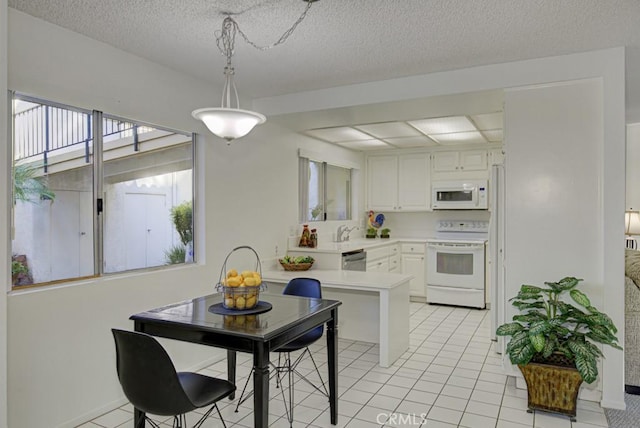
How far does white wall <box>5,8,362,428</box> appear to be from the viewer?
244 centimetres

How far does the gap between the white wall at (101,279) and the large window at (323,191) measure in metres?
1.22

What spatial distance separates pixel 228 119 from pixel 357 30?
1069mm

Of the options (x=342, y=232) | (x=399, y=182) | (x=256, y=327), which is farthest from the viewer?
(x=399, y=182)

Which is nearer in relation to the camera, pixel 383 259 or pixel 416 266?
pixel 383 259

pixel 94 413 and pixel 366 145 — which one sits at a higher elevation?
pixel 366 145

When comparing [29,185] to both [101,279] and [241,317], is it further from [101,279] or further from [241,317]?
[241,317]

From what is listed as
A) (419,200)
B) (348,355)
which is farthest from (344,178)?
(348,355)

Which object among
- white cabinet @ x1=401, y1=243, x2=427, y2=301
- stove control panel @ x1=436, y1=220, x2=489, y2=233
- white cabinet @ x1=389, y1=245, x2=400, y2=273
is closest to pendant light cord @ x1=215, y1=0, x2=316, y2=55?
white cabinet @ x1=389, y1=245, x2=400, y2=273

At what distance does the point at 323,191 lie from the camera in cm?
592

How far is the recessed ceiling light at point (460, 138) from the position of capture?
17.8ft

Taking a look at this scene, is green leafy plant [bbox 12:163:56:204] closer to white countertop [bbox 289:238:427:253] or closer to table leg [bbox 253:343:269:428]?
table leg [bbox 253:343:269:428]

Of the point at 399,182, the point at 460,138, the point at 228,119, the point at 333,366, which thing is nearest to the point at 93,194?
A: the point at 228,119

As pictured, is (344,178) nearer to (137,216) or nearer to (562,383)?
(137,216)

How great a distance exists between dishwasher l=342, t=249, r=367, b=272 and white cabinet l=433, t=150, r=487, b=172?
2.07m
